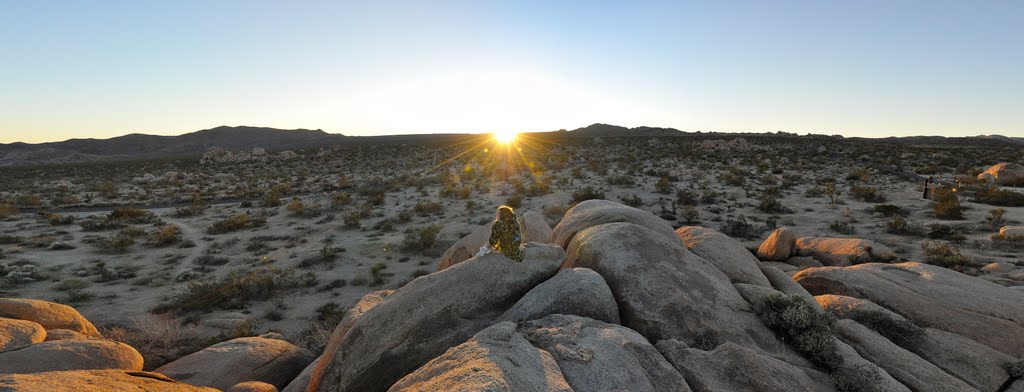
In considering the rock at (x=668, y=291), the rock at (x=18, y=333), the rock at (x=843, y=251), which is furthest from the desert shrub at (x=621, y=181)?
the rock at (x=18, y=333)

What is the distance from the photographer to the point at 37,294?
12.0 metres

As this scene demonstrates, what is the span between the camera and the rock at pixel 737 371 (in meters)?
4.80

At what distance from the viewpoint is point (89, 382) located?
4.35m

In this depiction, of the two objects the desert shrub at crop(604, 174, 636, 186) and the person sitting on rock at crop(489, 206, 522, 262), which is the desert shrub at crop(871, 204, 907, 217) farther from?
the person sitting on rock at crop(489, 206, 522, 262)

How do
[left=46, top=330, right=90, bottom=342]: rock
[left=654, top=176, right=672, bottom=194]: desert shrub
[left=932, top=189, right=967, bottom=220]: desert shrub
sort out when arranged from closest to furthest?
[left=46, top=330, right=90, bottom=342]: rock
[left=932, top=189, right=967, bottom=220]: desert shrub
[left=654, top=176, right=672, bottom=194]: desert shrub

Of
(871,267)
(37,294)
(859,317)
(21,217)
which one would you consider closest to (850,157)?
(871,267)

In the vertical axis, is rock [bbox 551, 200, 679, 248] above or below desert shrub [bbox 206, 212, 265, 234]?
above

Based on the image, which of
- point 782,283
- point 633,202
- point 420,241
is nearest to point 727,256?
point 782,283

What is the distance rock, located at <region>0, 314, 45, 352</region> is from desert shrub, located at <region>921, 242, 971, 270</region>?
20003 millimetres

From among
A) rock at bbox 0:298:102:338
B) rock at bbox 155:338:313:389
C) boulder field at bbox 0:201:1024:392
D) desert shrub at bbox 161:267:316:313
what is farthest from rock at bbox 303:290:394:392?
desert shrub at bbox 161:267:316:313

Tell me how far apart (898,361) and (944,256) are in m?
9.69

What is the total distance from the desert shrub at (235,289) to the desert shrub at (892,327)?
42.7ft

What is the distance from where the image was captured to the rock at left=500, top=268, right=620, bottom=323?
6137 millimetres

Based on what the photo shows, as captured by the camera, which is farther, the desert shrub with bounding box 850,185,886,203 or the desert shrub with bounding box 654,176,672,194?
the desert shrub with bounding box 654,176,672,194
